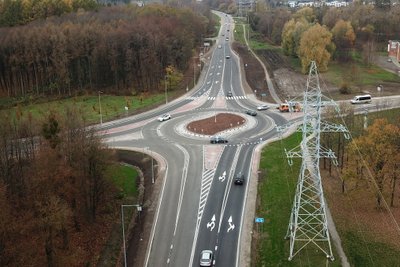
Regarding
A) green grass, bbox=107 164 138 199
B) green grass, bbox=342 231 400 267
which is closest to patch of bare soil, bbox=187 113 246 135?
green grass, bbox=107 164 138 199

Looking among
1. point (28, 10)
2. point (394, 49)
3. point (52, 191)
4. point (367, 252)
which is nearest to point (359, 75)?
point (394, 49)

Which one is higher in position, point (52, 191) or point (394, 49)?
point (394, 49)

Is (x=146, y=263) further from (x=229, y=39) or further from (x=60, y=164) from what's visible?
(x=229, y=39)

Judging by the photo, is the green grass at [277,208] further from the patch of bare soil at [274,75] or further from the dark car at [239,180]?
the patch of bare soil at [274,75]

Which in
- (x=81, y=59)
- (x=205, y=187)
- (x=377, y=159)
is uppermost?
(x=81, y=59)

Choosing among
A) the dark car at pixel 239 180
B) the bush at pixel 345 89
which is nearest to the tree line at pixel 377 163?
the dark car at pixel 239 180

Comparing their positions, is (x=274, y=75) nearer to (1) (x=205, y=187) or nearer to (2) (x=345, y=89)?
(2) (x=345, y=89)

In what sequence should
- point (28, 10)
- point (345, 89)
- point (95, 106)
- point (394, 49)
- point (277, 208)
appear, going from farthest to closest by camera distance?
point (28, 10), point (394, 49), point (345, 89), point (95, 106), point (277, 208)

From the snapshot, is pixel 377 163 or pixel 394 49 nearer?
pixel 377 163
